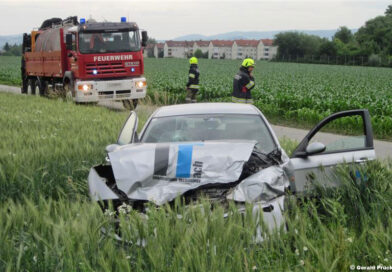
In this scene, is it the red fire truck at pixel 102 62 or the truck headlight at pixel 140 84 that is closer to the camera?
the red fire truck at pixel 102 62

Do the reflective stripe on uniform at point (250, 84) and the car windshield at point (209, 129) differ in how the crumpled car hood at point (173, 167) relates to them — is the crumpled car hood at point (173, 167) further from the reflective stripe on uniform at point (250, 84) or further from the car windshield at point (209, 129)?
the reflective stripe on uniform at point (250, 84)

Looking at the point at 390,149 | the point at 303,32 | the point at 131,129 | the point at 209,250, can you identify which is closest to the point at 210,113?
A: the point at 131,129

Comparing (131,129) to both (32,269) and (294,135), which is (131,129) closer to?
(32,269)

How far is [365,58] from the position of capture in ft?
357

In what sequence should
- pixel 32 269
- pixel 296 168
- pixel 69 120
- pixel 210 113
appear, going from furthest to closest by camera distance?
pixel 69 120 < pixel 210 113 < pixel 296 168 < pixel 32 269

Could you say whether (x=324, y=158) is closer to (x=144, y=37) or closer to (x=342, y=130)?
(x=342, y=130)

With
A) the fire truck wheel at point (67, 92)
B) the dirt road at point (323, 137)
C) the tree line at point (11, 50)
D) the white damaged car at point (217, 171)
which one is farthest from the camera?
the tree line at point (11, 50)

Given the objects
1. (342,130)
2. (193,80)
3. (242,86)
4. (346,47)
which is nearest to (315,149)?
(242,86)

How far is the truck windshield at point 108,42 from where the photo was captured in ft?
64.2

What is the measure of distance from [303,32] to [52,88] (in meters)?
135

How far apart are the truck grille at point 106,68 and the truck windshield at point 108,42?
0.46 meters

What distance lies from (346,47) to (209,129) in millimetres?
130030

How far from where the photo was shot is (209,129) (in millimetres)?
6152

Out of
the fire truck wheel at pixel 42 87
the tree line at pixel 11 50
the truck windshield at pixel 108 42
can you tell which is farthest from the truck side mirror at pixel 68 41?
the tree line at pixel 11 50
